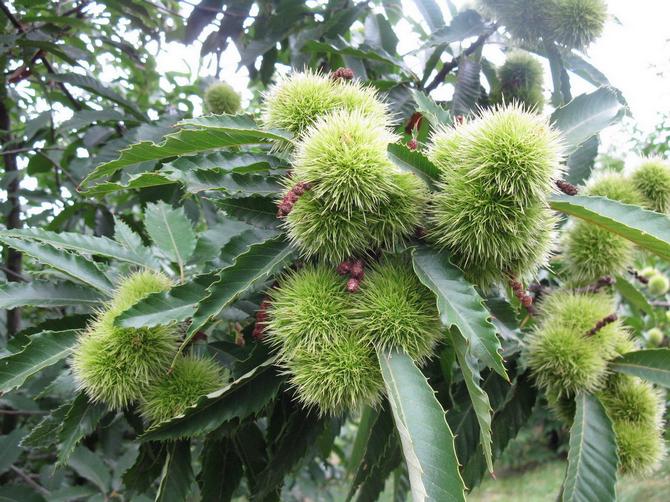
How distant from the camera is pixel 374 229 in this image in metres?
1.03

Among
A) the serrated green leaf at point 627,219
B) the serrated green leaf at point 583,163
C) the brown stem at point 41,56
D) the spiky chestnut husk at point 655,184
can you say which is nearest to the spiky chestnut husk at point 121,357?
the serrated green leaf at point 627,219

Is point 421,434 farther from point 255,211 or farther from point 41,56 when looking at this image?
point 41,56

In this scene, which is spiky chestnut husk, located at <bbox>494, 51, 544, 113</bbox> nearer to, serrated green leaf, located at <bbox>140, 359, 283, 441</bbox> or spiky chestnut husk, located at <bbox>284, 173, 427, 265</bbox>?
spiky chestnut husk, located at <bbox>284, 173, 427, 265</bbox>

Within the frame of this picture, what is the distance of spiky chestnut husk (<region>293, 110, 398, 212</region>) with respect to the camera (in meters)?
0.98

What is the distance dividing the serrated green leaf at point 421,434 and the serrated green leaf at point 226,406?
11.4 inches

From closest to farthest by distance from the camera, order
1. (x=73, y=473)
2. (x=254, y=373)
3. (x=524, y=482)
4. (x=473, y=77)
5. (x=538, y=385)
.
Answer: (x=254, y=373), (x=538, y=385), (x=473, y=77), (x=73, y=473), (x=524, y=482)

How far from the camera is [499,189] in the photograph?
0.93 meters

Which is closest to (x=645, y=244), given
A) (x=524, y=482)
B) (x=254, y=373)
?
(x=254, y=373)

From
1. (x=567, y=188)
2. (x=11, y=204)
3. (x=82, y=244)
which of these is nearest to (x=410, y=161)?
(x=567, y=188)

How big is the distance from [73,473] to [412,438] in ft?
8.51

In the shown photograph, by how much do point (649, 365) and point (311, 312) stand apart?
3.32 ft

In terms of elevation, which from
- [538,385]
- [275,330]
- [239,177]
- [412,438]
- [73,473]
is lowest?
[73,473]

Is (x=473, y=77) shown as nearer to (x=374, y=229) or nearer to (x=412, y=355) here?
(x=374, y=229)

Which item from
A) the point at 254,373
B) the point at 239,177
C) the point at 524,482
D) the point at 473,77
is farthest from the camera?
the point at 524,482
